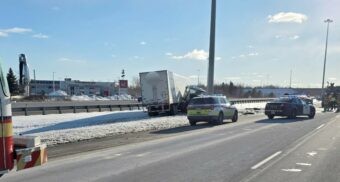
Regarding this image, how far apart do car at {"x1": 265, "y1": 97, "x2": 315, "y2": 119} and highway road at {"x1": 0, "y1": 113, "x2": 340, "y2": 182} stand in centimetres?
1447

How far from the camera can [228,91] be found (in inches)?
5143

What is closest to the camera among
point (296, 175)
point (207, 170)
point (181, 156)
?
point (296, 175)

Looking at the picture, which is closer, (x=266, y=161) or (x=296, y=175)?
(x=296, y=175)

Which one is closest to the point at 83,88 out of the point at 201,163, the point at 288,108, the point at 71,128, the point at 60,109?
the point at 60,109

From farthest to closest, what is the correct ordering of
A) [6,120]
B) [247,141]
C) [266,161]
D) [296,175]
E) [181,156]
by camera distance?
[247,141]
[181,156]
[266,161]
[296,175]
[6,120]

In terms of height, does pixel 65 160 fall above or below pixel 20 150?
below

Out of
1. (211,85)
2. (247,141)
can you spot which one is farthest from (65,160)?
(211,85)

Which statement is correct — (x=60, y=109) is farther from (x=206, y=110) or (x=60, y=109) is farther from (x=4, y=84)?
(x=4, y=84)

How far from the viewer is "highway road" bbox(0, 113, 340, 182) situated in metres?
9.23

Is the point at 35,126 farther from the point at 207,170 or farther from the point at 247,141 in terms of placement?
the point at 207,170

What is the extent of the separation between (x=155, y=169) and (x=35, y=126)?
14.1 metres

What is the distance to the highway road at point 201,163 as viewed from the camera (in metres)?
9.23

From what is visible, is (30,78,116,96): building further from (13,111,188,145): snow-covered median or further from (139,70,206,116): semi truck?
(13,111,188,145): snow-covered median

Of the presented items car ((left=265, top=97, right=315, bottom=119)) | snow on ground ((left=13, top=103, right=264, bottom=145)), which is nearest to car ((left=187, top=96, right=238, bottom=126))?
snow on ground ((left=13, top=103, right=264, bottom=145))
